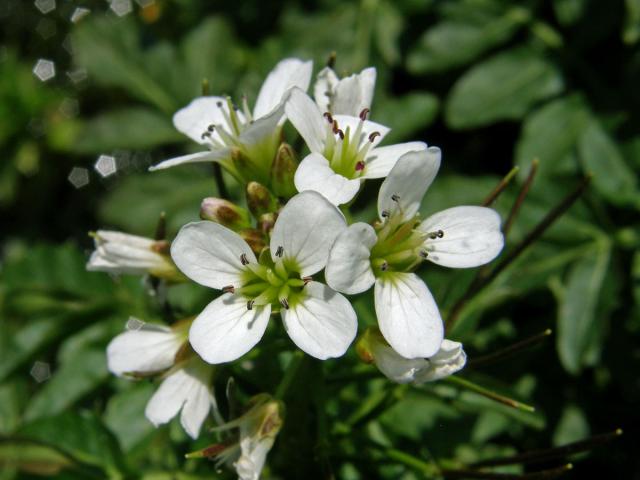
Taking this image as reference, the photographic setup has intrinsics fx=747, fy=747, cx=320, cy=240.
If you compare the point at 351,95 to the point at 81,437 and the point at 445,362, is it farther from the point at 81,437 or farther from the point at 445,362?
the point at 81,437

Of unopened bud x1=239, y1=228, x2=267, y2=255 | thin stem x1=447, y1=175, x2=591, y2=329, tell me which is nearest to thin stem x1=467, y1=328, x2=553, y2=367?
thin stem x1=447, y1=175, x2=591, y2=329

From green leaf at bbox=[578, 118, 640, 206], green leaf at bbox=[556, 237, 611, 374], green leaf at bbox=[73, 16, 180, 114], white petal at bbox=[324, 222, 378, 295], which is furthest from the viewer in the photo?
green leaf at bbox=[73, 16, 180, 114]

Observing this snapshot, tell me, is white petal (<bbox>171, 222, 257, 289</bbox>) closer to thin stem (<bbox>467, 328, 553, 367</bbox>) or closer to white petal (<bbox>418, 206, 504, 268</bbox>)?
white petal (<bbox>418, 206, 504, 268</bbox>)

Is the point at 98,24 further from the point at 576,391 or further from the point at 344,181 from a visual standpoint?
the point at 576,391

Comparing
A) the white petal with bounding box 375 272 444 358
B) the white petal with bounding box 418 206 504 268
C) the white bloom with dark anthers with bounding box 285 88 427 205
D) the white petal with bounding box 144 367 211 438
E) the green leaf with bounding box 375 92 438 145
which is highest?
the white bloom with dark anthers with bounding box 285 88 427 205

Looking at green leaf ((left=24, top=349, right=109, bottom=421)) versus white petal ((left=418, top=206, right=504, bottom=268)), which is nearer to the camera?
white petal ((left=418, top=206, right=504, bottom=268))

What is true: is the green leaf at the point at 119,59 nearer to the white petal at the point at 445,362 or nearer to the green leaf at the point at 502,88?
the green leaf at the point at 502,88

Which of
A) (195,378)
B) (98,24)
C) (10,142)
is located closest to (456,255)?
(195,378)
